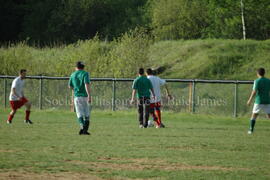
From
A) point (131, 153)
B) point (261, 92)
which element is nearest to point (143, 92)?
point (261, 92)

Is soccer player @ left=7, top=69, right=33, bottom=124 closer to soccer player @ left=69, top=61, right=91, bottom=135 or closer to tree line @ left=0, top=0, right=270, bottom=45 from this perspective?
soccer player @ left=69, top=61, right=91, bottom=135

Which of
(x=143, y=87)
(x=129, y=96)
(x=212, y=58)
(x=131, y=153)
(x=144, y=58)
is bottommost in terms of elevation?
(x=131, y=153)

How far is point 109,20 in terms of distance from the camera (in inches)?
2822

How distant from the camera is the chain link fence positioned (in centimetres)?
3139

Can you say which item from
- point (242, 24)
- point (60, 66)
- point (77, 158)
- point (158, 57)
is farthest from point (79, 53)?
point (77, 158)

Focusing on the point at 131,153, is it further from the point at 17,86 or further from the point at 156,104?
the point at 17,86

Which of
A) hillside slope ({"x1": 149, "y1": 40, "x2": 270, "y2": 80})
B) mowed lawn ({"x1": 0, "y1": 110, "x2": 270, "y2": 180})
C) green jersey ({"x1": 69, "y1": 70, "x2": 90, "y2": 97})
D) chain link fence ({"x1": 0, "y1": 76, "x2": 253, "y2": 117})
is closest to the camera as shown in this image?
mowed lawn ({"x1": 0, "y1": 110, "x2": 270, "y2": 180})

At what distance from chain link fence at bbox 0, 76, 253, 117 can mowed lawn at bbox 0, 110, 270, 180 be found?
9909 mm

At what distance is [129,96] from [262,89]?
47.7 feet

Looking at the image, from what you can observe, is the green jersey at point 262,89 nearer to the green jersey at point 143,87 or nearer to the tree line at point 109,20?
the green jersey at point 143,87

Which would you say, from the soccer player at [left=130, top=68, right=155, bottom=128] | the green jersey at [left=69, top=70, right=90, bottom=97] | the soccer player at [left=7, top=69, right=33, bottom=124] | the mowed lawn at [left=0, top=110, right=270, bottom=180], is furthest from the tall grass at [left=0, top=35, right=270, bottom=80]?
the green jersey at [left=69, top=70, right=90, bottom=97]

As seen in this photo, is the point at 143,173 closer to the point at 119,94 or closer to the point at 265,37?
the point at 119,94

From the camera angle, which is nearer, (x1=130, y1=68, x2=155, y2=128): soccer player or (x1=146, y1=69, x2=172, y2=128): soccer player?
(x1=130, y1=68, x2=155, y2=128): soccer player

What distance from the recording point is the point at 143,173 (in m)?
11.0
